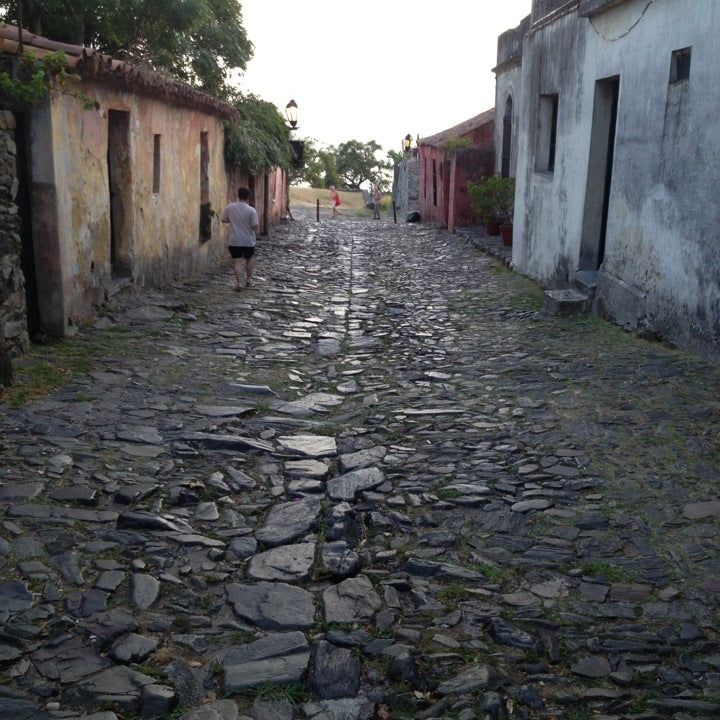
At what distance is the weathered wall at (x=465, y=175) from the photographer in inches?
920

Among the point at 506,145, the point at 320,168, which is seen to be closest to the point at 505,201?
the point at 506,145

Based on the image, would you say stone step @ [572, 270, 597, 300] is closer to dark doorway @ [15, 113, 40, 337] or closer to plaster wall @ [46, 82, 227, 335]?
plaster wall @ [46, 82, 227, 335]

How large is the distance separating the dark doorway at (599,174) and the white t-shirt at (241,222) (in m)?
4.60

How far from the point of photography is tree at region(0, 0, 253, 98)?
14.4m

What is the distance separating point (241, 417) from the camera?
661 centimetres

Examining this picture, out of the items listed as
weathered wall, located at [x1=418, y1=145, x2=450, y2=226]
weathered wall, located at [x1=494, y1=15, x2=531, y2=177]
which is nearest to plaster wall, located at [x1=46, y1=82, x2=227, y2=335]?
weathered wall, located at [x1=494, y1=15, x2=531, y2=177]

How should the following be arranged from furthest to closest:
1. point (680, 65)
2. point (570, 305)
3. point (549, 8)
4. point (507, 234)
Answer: point (507, 234)
point (549, 8)
point (570, 305)
point (680, 65)

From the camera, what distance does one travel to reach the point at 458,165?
23.5 m

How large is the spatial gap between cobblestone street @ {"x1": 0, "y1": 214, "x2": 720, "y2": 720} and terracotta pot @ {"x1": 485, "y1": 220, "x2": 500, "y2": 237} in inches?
462

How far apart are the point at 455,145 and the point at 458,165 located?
54 cm

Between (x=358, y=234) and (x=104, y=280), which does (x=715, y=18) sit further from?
(x=358, y=234)

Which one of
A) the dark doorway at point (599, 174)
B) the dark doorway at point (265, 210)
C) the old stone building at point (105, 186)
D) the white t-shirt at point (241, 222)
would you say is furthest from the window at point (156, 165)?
the dark doorway at point (265, 210)

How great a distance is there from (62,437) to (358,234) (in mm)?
19854

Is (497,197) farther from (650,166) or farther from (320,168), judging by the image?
(320,168)
